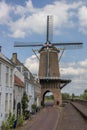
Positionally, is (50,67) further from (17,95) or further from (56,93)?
(17,95)

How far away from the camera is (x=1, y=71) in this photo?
33.2 metres

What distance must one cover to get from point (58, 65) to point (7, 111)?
210 ft

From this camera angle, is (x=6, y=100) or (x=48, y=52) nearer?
(x=6, y=100)

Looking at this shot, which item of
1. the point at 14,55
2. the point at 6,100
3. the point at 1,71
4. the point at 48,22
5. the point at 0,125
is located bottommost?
the point at 0,125

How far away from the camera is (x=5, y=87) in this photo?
35.6 metres

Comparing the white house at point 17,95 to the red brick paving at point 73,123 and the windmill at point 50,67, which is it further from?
the windmill at point 50,67

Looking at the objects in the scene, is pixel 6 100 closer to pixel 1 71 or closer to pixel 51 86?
pixel 1 71

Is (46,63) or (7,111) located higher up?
(46,63)

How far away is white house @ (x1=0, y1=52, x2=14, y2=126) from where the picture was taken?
1316 inches

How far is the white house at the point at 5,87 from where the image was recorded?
33416 millimetres

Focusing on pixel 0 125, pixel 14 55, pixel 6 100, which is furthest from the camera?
pixel 14 55

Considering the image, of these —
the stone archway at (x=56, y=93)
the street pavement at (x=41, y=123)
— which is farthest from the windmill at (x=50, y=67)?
the street pavement at (x=41, y=123)

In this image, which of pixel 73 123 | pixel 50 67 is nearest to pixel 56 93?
pixel 50 67

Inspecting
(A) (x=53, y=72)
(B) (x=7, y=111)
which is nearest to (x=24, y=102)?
(B) (x=7, y=111)
